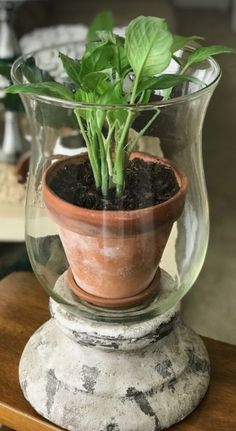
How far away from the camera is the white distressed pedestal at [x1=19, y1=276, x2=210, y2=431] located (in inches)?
24.4

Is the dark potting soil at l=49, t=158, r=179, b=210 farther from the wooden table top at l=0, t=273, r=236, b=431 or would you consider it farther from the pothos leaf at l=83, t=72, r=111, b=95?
the wooden table top at l=0, t=273, r=236, b=431

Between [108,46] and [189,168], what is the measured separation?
13 centimetres

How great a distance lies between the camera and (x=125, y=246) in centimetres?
59

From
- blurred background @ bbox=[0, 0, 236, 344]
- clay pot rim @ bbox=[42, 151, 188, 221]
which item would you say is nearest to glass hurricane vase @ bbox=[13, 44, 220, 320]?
clay pot rim @ bbox=[42, 151, 188, 221]

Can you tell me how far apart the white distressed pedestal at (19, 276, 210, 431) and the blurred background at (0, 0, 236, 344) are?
41 centimetres

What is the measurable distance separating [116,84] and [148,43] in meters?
0.04

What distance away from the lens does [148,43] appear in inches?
21.7

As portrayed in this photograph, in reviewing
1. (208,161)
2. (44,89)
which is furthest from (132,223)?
(208,161)

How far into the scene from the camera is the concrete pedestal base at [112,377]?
619 mm

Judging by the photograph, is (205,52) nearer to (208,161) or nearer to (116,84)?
(116,84)

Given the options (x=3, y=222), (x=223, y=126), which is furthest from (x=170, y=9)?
(x=3, y=222)

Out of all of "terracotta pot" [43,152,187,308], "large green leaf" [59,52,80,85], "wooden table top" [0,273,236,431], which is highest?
"large green leaf" [59,52,80,85]

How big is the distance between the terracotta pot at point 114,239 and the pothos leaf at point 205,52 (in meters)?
0.09

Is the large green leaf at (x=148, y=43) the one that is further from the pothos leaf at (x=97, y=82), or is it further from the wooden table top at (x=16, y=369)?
the wooden table top at (x=16, y=369)
